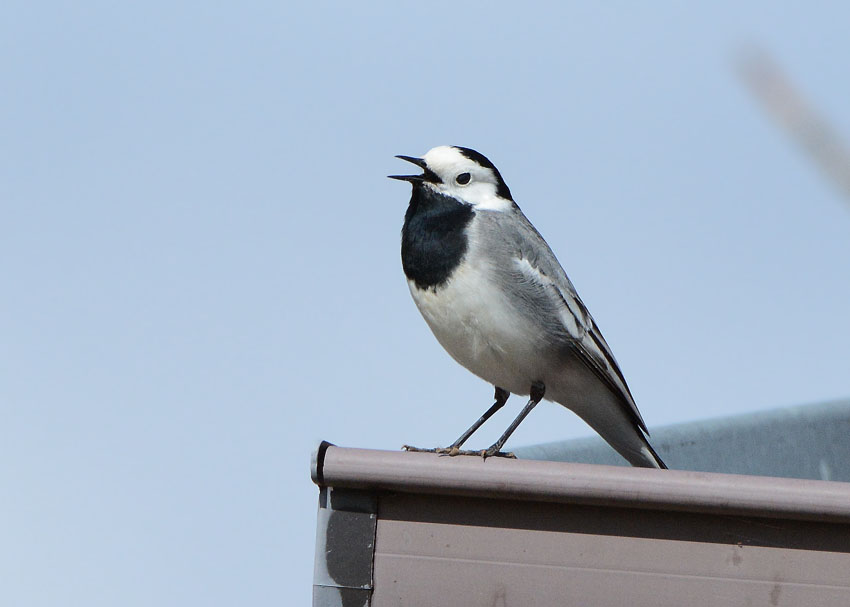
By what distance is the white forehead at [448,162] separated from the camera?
559 centimetres

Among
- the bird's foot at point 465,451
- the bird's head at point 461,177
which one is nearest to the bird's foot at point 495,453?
the bird's foot at point 465,451

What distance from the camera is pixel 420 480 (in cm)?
288

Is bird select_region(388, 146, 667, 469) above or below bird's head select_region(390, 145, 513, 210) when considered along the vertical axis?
below

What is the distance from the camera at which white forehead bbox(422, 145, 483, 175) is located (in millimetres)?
5594

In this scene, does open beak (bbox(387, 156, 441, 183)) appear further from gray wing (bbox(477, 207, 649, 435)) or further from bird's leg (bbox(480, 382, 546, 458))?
bird's leg (bbox(480, 382, 546, 458))

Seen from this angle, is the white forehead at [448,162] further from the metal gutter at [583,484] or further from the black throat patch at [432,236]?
the metal gutter at [583,484]

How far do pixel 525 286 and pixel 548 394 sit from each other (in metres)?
0.62

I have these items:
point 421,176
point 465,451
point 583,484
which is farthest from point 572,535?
point 421,176

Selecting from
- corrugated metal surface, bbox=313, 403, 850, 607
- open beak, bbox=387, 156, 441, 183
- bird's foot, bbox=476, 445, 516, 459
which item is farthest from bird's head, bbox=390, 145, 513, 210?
corrugated metal surface, bbox=313, 403, 850, 607

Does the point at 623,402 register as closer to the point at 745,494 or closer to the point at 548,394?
the point at 548,394

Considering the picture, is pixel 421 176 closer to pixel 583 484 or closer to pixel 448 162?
pixel 448 162

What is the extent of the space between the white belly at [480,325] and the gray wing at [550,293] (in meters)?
0.10

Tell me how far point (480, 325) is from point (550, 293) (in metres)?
0.41

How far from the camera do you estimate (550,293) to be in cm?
517
